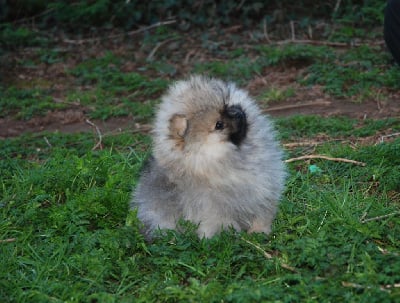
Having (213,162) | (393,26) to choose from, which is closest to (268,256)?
(213,162)

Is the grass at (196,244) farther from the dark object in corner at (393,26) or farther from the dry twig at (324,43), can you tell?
the dry twig at (324,43)

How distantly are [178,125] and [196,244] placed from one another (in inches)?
30.2

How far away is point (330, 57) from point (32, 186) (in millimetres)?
4638

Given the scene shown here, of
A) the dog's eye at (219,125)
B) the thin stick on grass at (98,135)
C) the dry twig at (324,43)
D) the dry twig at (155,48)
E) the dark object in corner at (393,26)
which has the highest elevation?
the dog's eye at (219,125)

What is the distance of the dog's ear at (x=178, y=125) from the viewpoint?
409 centimetres

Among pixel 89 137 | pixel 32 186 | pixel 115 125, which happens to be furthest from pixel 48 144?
pixel 32 186

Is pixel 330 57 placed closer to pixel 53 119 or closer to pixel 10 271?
pixel 53 119

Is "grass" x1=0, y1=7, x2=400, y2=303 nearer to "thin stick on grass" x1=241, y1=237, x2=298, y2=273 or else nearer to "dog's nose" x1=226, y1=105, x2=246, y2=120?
"thin stick on grass" x1=241, y1=237, x2=298, y2=273

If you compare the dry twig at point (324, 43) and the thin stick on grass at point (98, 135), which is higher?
the thin stick on grass at point (98, 135)

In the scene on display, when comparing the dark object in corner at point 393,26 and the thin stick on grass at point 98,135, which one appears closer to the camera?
the dark object in corner at point 393,26

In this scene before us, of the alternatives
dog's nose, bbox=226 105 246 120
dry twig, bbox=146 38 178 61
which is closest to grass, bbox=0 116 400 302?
dog's nose, bbox=226 105 246 120

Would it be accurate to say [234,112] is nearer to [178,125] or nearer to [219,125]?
[219,125]

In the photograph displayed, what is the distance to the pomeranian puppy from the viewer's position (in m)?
4.09

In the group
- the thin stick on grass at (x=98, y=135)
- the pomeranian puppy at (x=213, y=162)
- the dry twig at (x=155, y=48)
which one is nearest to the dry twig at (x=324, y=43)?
the dry twig at (x=155, y=48)
